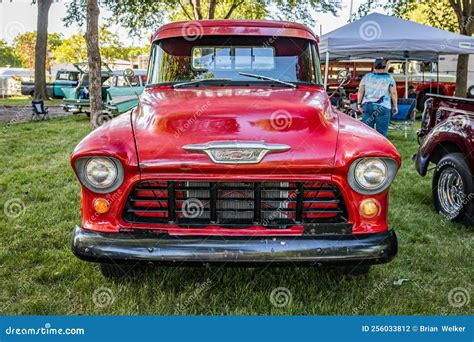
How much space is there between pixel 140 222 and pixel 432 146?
369cm

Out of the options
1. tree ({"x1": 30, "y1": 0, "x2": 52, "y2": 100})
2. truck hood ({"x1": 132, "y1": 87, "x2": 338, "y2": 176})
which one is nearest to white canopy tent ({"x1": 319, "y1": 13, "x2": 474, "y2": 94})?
truck hood ({"x1": 132, "y1": 87, "x2": 338, "y2": 176})

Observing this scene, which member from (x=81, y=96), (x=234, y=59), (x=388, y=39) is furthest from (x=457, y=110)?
(x=81, y=96)

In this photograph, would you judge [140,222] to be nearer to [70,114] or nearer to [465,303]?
[465,303]

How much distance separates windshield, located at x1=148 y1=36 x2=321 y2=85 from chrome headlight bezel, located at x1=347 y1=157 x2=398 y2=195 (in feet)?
4.57

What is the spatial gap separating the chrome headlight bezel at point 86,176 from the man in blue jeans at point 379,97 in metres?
6.50

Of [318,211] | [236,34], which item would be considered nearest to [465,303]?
[318,211]

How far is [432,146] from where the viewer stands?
529 centimetres

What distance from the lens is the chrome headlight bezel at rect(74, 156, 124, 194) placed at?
9.30 ft

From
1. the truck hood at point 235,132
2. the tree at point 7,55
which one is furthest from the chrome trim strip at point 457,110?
the tree at point 7,55

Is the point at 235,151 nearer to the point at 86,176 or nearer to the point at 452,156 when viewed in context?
the point at 86,176

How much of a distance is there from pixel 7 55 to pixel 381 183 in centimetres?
8365

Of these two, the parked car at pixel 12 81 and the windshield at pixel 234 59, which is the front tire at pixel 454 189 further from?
the parked car at pixel 12 81

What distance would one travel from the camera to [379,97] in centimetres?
837

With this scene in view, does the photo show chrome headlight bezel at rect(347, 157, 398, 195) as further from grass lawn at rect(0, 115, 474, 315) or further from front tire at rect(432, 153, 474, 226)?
front tire at rect(432, 153, 474, 226)
